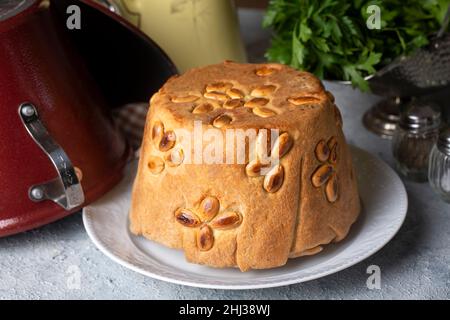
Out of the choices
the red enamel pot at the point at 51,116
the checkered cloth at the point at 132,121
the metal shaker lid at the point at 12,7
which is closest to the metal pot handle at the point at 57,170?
the red enamel pot at the point at 51,116

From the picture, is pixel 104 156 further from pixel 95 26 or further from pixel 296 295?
pixel 296 295

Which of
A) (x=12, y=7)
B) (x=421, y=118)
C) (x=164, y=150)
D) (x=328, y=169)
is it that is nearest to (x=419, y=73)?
(x=421, y=118)

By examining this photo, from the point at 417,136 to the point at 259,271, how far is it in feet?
1.08

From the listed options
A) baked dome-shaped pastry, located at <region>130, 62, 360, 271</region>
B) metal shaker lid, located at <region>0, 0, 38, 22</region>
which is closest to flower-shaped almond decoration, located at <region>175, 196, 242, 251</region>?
baked dome-shaped pastry, located at <region>130, 62, 360, 271</region>

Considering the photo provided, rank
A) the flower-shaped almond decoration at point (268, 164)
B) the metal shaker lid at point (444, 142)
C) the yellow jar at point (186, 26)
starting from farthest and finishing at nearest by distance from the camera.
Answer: the yellow jar at point (186, 26) → the metal shaker lid at point (444, 142) → the flower-shaped almond decoration at point (268, 164)

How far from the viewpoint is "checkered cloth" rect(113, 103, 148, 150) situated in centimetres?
112

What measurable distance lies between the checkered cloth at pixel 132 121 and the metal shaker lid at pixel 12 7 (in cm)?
26

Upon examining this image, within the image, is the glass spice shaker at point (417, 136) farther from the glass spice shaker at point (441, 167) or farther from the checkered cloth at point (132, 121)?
the checkered cloth at point (132, 121)

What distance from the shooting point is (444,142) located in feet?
3.06

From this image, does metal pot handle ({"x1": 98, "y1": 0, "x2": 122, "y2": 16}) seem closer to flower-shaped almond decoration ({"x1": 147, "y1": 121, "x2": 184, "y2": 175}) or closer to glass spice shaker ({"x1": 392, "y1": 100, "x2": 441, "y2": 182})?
flower-shaped almond decoration ({"x1": 147, "y1": 121, "x2": 184, "y2": 175})

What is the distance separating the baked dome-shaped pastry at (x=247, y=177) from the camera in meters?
Result: 0.79

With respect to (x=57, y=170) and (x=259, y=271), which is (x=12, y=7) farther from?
(x=259, y=271)
